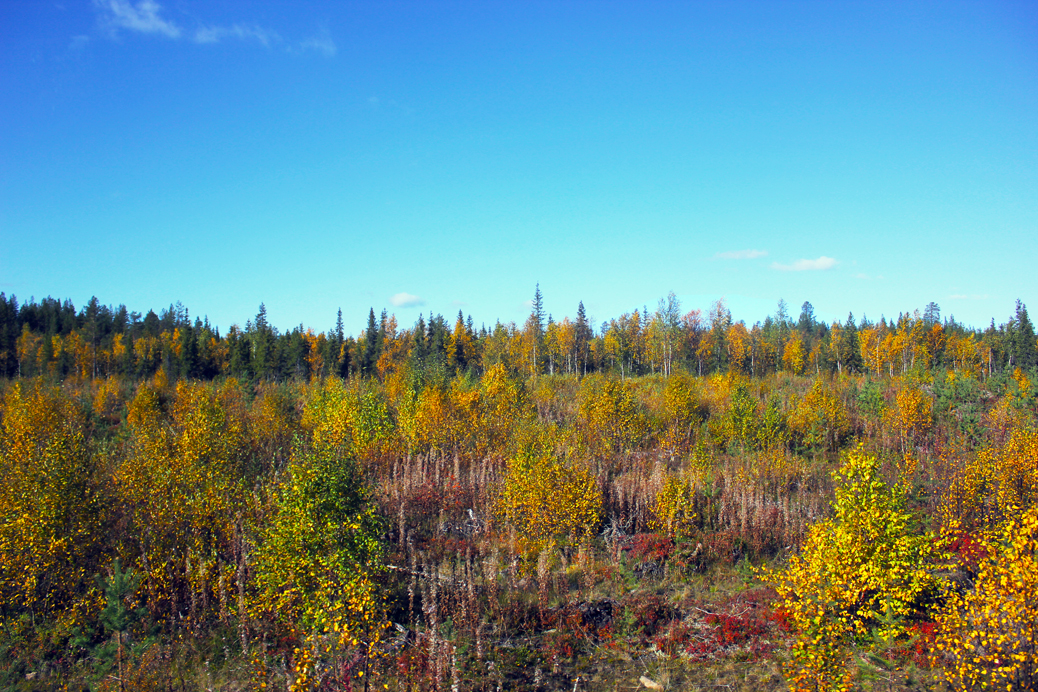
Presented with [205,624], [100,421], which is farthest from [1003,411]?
[100,421]

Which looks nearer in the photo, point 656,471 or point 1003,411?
point 656,471

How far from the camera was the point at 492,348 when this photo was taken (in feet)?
247

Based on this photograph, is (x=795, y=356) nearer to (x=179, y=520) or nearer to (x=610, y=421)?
(x=610, y=421)

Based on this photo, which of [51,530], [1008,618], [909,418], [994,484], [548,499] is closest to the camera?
[1008,618]

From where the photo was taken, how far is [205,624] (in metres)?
9.91

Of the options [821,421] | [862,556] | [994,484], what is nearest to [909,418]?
[821,421]

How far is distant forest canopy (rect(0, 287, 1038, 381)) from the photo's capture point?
219 feet

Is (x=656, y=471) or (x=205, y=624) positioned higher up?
(x=656, y=471)

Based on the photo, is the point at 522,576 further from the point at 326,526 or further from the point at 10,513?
the point at 10,513

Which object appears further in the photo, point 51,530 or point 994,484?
point 994,484

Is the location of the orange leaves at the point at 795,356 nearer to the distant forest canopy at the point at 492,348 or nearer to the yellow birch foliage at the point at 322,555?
the distant forest canopy at the point at 492,348

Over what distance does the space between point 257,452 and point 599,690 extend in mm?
15899

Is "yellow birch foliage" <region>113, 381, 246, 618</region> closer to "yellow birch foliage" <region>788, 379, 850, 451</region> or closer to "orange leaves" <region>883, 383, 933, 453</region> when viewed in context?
"yellow birch foliage" <region>788, 379, 850, 451</region>

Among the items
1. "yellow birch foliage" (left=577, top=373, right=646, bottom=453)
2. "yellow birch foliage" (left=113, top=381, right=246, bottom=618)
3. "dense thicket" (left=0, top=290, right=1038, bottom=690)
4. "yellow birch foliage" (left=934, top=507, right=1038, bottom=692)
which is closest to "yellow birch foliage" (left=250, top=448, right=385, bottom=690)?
"dense thicket" (left=0, top=290, right=1038, bottom=690)
